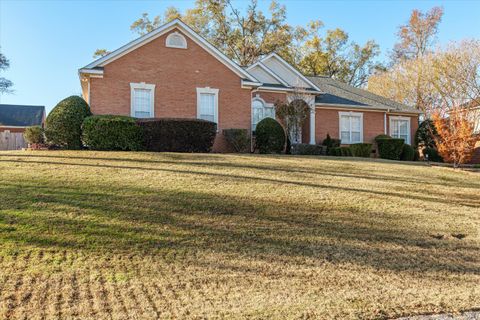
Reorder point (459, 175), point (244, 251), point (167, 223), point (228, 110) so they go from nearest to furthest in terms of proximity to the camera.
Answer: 1. point (244, 251)
2. point (167, 223)
3. point (459, 175)
4. point (228, 110)

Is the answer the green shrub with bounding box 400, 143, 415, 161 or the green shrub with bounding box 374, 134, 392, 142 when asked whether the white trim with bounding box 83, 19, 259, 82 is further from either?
the green shrub with bounding box 400, 143, 415, 161

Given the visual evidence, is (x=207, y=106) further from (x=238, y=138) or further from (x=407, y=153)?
(x=407, y=153)

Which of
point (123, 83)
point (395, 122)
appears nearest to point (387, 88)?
point (395, 122)

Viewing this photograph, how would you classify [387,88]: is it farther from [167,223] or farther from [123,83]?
[167,223]

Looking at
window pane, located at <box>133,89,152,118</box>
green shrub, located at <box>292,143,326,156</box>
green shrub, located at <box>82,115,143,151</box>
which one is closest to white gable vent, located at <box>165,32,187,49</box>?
window pane, located at <box>133,89,152,118</box>

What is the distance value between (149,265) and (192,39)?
15.3 m

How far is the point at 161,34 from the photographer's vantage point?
61.1ft

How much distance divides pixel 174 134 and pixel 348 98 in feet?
44.7

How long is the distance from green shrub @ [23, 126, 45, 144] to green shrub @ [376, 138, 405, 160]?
18.1 metres

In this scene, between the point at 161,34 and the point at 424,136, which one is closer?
the point at 161,34

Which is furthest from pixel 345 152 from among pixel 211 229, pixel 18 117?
pixel 18 117

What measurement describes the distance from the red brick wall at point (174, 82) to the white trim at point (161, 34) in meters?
0.17

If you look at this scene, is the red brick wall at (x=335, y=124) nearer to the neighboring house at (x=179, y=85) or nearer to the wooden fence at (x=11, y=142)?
the neighboring house at (x=179, y=85)

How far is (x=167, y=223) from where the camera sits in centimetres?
718
